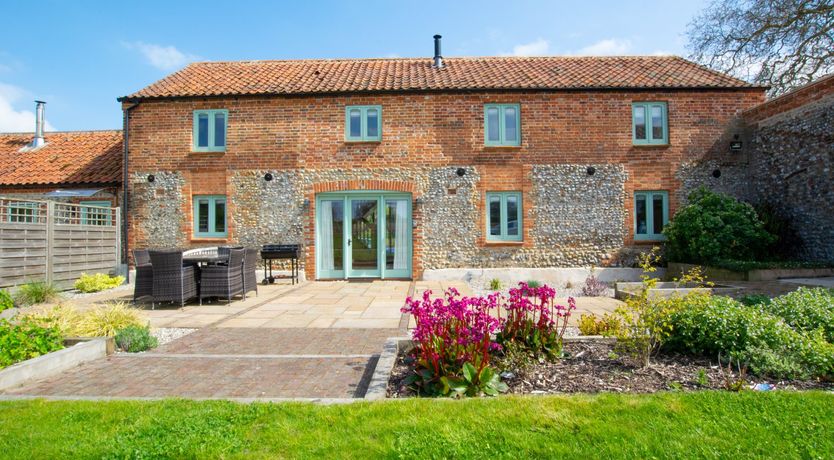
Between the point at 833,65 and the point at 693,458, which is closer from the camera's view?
the point at 693,458

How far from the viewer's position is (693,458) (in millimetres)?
2504

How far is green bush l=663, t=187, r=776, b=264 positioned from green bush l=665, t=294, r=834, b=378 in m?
6.98

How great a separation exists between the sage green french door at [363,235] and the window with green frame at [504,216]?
230 centimetres

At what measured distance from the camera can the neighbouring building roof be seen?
40.2 feet

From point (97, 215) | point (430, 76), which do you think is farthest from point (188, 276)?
point (430, 76)

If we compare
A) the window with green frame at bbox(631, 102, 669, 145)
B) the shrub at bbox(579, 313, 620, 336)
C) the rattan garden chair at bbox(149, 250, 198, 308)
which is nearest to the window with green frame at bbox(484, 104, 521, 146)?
the window with green frame at bbox(631, 102, 669, 145)

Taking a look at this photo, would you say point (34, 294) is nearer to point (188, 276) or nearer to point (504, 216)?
point (188, 276)

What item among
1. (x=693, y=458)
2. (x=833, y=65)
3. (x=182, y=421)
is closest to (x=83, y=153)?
(x=182, y=421)

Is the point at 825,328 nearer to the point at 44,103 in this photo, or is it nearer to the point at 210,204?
the point at 210,204

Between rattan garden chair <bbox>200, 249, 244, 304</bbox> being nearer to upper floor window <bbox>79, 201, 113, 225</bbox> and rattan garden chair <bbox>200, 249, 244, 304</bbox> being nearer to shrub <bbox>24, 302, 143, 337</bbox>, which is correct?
shrub <bbox>24, 302, 143, 337</bbox>

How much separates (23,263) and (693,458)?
11.7 metres

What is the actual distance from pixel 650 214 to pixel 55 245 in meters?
14.9

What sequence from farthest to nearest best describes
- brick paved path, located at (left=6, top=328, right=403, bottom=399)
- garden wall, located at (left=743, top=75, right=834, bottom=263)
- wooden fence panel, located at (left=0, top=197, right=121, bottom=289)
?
1. garden wall, located at (left=743, top=75, right=834, bottom=263)
2. wooden fence panel, located at (left=0, top=197, right=121, bottom=289)
3. brick paved path, located at (left=6, top=328, right=403, bottom=399)

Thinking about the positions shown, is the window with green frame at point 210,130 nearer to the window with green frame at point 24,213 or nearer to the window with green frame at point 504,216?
the window with green frame at point 24,213
